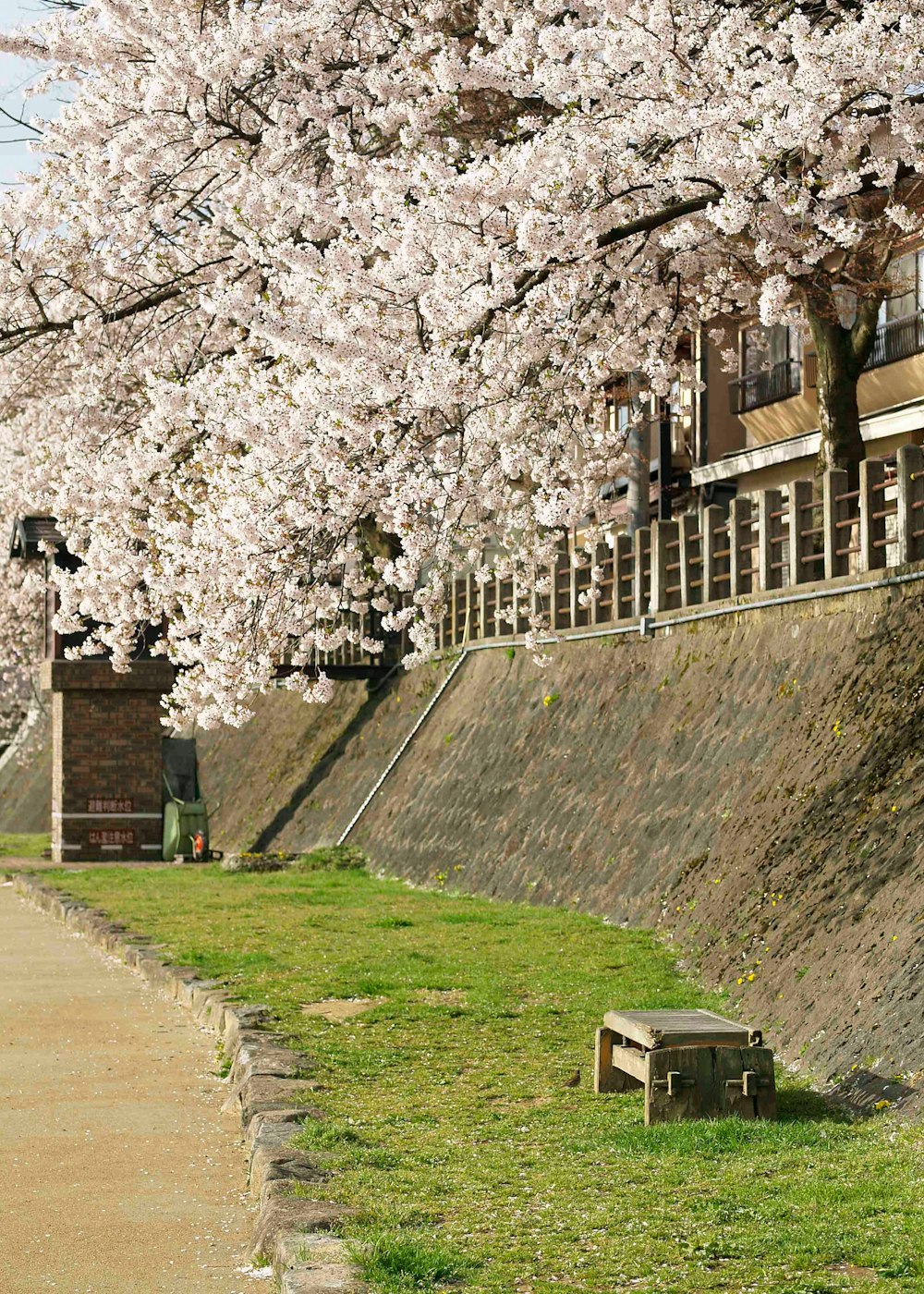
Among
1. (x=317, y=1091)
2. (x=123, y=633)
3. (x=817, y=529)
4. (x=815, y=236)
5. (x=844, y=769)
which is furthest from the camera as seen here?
(x=817, y=529)

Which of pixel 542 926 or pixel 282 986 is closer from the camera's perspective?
pixel 282 986

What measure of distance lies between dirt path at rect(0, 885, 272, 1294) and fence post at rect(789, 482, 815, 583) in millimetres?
7814

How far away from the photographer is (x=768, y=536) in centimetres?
1714

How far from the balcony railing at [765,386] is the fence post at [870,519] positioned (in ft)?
46.8

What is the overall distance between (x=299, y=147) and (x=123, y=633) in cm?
486

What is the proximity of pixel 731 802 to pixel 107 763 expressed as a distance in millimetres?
17488

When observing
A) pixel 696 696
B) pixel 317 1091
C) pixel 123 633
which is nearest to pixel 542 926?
pixel 696 696

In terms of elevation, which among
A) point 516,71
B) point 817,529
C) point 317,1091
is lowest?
point 317,1091

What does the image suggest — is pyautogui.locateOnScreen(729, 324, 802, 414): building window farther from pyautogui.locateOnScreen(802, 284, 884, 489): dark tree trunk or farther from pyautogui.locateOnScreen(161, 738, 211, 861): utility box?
pyautogui.locateOnScreen(161, 738, 211, 861): utility box

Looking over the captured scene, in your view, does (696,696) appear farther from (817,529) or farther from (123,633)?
(123,633)

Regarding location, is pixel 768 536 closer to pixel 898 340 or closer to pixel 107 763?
pixel 898 340

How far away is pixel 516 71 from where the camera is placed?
1091 cm

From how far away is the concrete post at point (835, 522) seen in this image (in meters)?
15.7

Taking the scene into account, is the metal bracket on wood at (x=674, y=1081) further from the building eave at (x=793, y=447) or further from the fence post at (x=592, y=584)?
the building eave at (x=793, y=447)
